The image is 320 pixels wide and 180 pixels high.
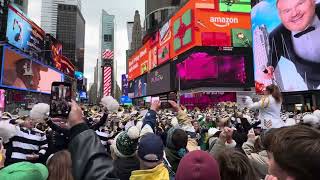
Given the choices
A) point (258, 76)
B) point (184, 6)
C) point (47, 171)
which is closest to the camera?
point (47, 171)

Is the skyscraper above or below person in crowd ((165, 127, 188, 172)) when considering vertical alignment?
above

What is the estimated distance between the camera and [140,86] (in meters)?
105

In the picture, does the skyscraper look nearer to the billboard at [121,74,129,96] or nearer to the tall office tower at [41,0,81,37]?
the tall office tower at [41,0,81,37]

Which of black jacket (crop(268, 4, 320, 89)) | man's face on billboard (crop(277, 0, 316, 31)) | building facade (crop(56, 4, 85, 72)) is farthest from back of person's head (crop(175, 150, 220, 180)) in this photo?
building facade (crop(56, 4, 85, 72))

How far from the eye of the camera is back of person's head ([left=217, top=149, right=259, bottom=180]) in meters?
2.82

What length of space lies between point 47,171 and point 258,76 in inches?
1446

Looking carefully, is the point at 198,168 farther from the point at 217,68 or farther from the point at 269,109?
the point at 217,68

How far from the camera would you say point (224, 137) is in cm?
407

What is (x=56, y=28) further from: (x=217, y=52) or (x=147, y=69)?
(x=217, y=52)

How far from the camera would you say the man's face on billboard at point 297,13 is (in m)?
29.7

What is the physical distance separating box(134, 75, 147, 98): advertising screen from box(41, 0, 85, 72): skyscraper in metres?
46.7

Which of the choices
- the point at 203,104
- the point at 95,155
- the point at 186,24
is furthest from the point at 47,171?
the point at 186,24

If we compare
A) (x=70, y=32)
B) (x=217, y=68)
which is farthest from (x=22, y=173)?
(x=70, y=32)

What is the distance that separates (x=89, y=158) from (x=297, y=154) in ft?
3.52
